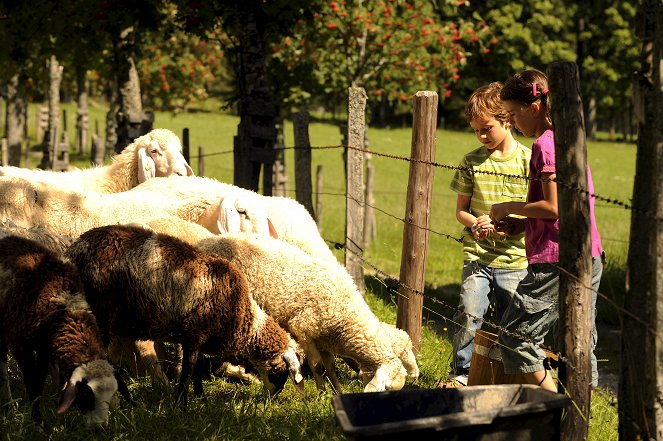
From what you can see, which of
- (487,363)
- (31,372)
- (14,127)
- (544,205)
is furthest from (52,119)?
(544,205)

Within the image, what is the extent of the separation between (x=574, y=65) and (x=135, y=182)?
5.70 metres

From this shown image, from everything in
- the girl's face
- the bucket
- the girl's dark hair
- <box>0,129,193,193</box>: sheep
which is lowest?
the bucket

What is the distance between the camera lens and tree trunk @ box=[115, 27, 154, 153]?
11.5 meters

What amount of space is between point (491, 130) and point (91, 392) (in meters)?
3.14

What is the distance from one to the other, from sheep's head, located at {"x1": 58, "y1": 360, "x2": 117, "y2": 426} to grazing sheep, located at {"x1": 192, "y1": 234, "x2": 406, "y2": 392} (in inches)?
59.7

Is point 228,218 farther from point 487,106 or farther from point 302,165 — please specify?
point 487,106

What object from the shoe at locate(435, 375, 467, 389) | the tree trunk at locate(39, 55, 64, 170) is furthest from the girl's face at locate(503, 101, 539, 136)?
the tree trunk at locate(39, 55, 64, 170)

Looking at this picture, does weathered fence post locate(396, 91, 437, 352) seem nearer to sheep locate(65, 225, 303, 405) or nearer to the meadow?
the meadow

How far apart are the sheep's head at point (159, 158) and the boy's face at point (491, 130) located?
349 centimetres

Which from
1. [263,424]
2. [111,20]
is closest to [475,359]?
[263,424]

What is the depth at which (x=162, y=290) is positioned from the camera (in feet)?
18.4

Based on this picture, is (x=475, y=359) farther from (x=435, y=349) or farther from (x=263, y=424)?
(x=435, y=349)

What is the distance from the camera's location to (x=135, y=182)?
28.9 ft

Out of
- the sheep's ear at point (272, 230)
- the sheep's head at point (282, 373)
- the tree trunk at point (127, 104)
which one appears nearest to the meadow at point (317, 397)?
the sheep's head at point (282, 373)
